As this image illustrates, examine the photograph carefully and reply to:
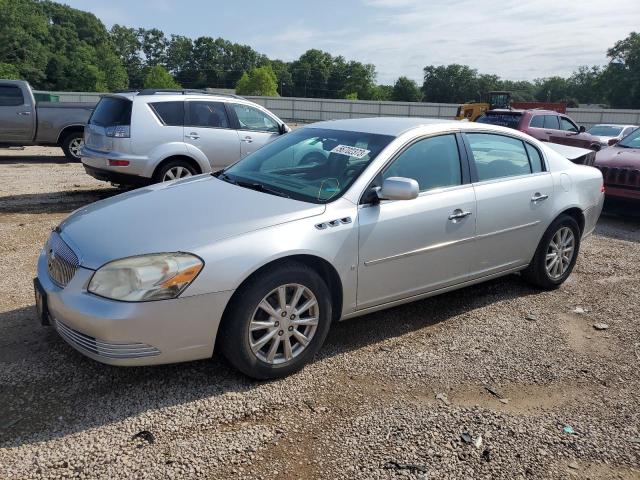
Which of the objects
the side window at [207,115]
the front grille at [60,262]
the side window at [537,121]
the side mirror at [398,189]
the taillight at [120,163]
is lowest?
the front grille at [60,262]

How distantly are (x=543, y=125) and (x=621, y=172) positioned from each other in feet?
19.8

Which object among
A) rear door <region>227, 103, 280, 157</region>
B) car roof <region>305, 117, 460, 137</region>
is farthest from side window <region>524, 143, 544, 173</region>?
rear door <region>227, 103, 280, 157</region>

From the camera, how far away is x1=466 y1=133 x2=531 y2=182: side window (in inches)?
179

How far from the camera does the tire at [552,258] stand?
199 inches

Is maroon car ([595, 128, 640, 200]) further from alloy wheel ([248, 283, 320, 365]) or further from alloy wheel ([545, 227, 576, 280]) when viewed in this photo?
alloy wheel ([248, 283, 320, 365])

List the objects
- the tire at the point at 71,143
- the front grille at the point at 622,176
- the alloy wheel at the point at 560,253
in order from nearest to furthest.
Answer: the alloy wheel at the point at 560,253, the front grille at the point at 622,176, the tire at the point at 71,143

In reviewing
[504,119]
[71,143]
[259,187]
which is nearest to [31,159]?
[71,143]

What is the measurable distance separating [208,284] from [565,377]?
2.44 meters

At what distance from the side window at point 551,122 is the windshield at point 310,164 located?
442 inches

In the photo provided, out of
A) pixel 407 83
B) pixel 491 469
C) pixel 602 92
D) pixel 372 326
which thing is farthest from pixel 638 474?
pixel 407 83

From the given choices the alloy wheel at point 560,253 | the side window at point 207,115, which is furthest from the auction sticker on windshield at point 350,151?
the side window at point 207,115

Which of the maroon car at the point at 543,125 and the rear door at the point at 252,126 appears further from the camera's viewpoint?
the maroon car at the point at 543,125

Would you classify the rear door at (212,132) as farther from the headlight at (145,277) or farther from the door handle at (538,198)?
the headlight at (145,277)

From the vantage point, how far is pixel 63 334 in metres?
3.17
